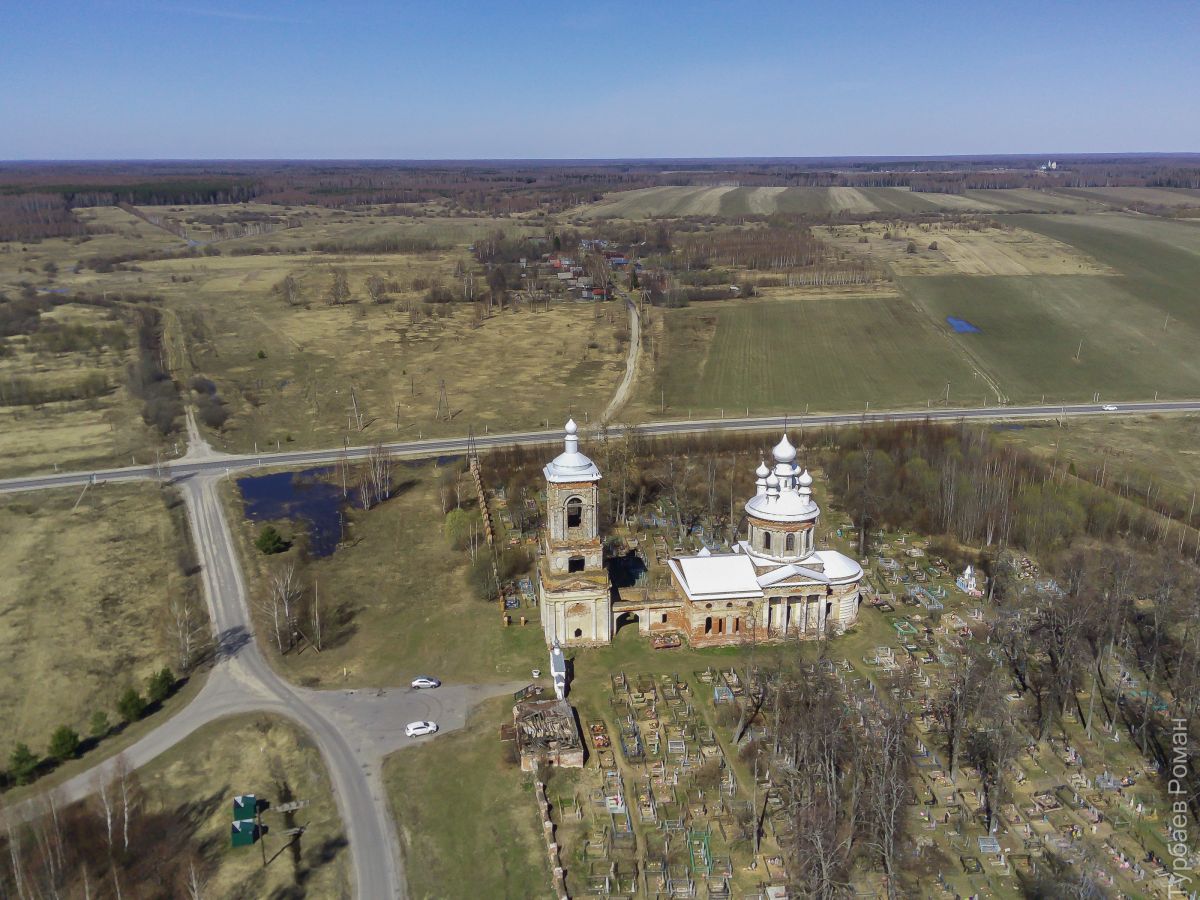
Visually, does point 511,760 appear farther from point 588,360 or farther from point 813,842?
point 588,360

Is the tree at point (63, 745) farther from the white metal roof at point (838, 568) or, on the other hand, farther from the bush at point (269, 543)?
the white metal roof at point (838, 568)

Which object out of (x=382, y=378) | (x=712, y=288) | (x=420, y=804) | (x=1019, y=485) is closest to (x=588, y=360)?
(x=382, y=378)

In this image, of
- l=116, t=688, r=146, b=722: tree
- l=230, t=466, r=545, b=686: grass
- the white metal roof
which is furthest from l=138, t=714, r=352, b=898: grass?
the white metal roof

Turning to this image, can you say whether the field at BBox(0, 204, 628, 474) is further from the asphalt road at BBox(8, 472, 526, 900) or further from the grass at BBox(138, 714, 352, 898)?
the grass at BBox(138, 714, 352, 898)

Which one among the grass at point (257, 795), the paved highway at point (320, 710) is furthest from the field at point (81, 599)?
the grass at point (257, 795)

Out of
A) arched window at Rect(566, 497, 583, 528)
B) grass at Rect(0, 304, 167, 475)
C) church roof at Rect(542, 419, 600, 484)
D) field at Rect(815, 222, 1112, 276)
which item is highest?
field at Rect(815, 222, 1112, 276)

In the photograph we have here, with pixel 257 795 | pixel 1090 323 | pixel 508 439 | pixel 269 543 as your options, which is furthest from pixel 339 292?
pixel 257 795

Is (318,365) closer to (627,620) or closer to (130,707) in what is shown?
(627,620)
